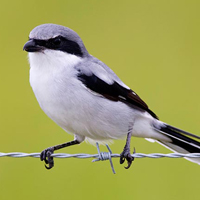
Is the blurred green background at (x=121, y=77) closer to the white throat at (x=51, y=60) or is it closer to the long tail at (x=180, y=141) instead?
the long tail at (x=180, y=141)

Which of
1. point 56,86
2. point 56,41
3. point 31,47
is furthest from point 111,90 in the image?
point 31,47

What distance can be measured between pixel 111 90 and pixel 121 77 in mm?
1967

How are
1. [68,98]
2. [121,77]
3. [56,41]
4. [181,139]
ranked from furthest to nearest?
[121,77]
[181,139]
[56,41]
[68,98]

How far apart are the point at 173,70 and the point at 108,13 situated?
3.94 ft

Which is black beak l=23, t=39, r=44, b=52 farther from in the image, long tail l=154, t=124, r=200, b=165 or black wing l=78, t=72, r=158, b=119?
long tail l=154, t=124, r=200, b=165

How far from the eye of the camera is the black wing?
373 cm

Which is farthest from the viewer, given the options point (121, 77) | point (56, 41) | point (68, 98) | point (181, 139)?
point (121, 77)

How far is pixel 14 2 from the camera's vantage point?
669 cm

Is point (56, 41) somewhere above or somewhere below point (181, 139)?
above

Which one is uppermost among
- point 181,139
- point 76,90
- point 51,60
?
point 51,60

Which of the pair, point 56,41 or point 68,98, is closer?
point 68,98

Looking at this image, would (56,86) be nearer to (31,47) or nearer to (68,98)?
(68,98)

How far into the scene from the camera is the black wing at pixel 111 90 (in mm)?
3729

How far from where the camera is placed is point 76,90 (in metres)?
3.67
